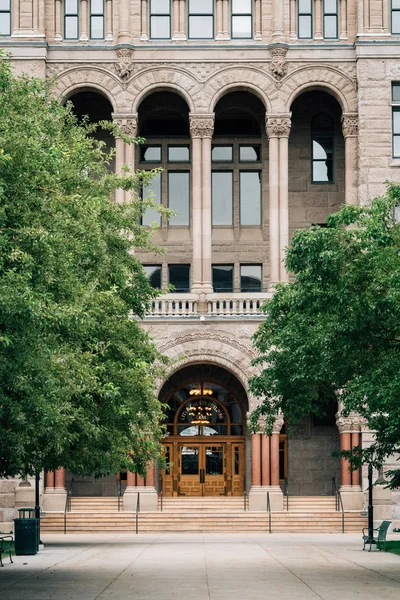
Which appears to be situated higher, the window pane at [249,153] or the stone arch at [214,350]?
the window pane at [249,153]

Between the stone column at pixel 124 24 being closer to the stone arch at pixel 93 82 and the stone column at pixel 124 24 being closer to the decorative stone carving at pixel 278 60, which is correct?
the stone arch at pixel 93 82

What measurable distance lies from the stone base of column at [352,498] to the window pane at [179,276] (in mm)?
12108

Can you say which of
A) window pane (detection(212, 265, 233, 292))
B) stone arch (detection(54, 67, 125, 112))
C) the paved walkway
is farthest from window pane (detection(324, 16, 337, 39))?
the paved walkway

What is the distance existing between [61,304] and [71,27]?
3574 cm

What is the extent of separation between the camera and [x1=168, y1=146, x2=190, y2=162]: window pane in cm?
5947

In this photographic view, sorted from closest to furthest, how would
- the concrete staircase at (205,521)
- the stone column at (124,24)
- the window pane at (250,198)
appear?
the concrete staircase at (205,521) → the stone column at (124,24) → the window pane at (250,198)

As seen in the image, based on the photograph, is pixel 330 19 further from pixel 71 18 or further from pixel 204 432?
pixel 204 432

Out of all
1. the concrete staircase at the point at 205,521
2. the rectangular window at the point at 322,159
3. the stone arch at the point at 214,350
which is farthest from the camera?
the rectangular window at the point at 322,159

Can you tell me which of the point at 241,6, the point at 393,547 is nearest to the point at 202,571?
the point at 393,547

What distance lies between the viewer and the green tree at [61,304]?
20906 mm

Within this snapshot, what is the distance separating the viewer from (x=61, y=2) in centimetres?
5631

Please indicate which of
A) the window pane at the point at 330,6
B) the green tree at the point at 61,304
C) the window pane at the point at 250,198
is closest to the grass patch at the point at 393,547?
the green tree at the point at 61,304

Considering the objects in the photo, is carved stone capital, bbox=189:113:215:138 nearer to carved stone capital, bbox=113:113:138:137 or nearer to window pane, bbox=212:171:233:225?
carved stone capital, bbox=113:113:138:137

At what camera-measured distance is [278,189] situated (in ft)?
180
